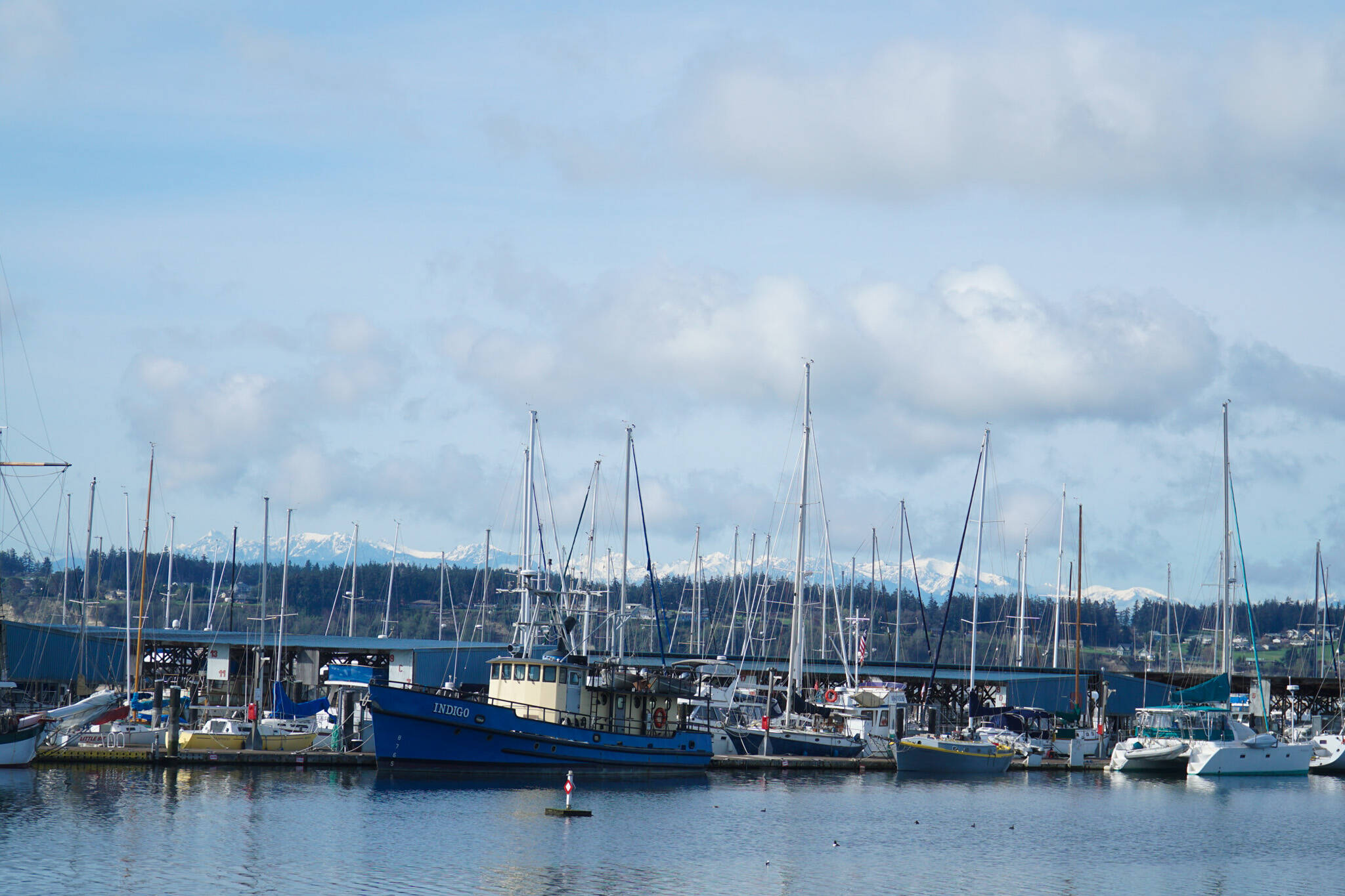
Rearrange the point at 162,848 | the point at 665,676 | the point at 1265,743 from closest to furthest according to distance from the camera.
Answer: the point at 162,848
the point at 665,676
the point at 1265,743

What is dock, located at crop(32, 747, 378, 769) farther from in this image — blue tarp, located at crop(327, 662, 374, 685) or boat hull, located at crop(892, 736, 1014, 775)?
boat hull, located at crop(892, 736, 1014, 775)

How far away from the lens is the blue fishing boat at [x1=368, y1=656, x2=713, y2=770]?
161ft

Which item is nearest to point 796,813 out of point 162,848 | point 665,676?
point 665,676

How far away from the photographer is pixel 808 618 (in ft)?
265

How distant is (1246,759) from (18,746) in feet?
171

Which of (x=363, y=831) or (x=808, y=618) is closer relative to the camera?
(x=363, y=831)

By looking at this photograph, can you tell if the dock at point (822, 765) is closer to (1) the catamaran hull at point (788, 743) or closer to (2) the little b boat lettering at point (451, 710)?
(1) the catamaran hull at point (788, 743)

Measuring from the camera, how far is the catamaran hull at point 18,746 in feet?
155

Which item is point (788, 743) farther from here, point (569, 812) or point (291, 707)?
point (569, 812)

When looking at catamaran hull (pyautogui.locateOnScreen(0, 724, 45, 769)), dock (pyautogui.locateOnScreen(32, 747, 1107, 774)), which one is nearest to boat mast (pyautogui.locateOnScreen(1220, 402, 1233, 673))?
dock (pyautogui.locateOnScreen(32, 747, 1107, 774))

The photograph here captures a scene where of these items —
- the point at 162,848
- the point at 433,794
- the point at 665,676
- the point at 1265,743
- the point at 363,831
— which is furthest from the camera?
the point at 1265,743

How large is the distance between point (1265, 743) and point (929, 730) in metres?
17.0

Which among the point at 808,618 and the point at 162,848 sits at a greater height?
the point at 808,618

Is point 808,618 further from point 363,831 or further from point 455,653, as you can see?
point 363,831
